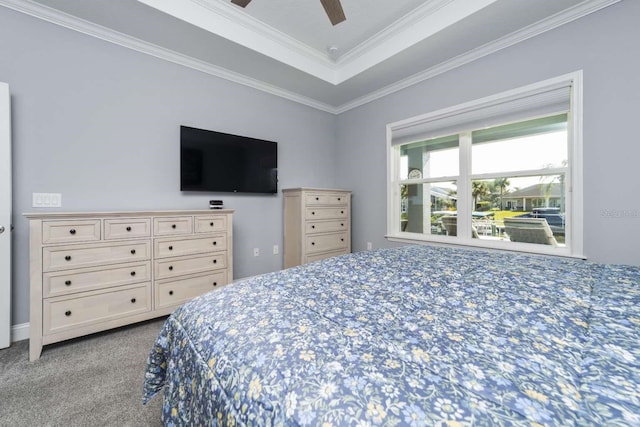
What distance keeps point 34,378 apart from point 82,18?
277 cm

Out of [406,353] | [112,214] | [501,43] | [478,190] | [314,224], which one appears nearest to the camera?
[406,353]

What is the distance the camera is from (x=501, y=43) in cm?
263

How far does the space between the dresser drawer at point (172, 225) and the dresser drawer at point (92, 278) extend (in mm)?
281

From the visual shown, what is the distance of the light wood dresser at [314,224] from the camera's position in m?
3.42

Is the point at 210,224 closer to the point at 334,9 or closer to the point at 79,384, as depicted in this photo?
the point at 79,384

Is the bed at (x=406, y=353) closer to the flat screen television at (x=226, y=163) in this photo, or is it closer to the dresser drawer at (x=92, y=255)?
the dresser drawer at (x=92, y=255)

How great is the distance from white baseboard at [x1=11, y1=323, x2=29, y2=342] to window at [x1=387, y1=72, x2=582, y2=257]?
364cm

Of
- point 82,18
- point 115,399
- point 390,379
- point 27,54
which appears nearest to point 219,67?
point 82,18

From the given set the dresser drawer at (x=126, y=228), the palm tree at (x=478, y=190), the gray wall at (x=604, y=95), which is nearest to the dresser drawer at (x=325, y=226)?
the palm tree at (x=478, y=190)

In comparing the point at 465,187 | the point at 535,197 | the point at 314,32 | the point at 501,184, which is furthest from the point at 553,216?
the point at 314,32

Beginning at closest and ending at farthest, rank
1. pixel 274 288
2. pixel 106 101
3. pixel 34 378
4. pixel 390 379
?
pixel 390 379 < pixel 274 288 < pixel 34 378 < pixel 106 101

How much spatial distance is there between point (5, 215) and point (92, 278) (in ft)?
2.47

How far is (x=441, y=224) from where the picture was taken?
3305 mm

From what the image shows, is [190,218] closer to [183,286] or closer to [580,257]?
[183,286]
